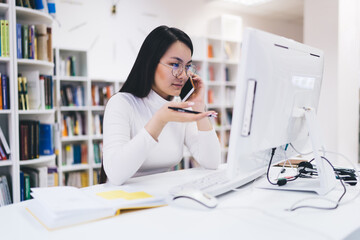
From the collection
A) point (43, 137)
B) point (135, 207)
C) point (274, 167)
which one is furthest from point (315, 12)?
point (135, 207)

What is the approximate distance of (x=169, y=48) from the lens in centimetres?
147

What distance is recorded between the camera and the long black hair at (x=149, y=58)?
1468mm

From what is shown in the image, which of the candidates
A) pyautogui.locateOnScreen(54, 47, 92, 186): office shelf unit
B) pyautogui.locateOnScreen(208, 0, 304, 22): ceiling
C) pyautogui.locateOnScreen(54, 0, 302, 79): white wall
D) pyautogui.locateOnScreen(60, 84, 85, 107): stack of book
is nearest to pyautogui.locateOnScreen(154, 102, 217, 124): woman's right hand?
pyautogui.locateOnScreen(54, 47, 92, 186): office shelf unit

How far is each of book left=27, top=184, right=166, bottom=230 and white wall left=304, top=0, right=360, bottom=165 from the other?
9.79ft

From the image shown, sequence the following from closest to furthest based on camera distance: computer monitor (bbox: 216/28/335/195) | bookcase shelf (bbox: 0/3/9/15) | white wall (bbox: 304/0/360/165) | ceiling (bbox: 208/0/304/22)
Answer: computer monitor (bbox: 216/28/335/195)
bookcase shelf (bbox: 0/3/9/15)
white wall (bbox: 304/0/360/165)
ceiling (bbox: 208/0/304/22)

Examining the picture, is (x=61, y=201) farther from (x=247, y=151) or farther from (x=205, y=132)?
(x=205, y=132)

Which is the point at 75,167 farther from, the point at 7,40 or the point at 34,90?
the point at 7,40

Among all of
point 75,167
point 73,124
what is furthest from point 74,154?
point 73,124

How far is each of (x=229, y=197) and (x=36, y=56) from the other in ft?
6.68

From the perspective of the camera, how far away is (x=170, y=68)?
4.80 ft

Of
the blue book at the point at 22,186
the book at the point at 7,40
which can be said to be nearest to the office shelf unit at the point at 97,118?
the blue book at the point at 22,186

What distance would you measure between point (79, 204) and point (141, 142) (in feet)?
1.17

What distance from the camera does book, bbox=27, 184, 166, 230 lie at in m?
0.81

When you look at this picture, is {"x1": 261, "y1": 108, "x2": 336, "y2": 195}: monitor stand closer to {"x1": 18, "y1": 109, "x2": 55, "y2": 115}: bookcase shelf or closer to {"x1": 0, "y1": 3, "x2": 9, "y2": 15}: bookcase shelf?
{"x1": 18, "y1": 109, "x2": 55, "y2": 115}: bookcase shelf
